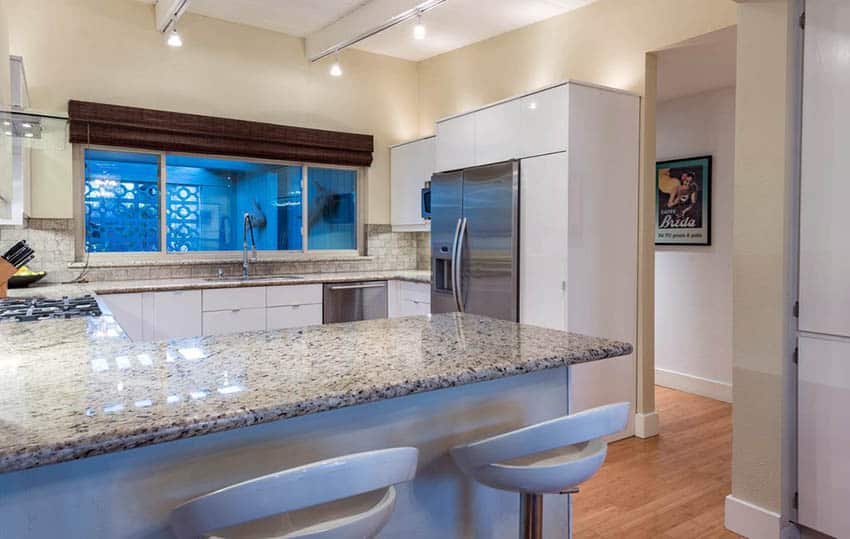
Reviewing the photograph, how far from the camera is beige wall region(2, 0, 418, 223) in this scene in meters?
4.00

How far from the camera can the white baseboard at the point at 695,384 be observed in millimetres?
4594

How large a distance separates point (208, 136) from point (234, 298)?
1373 millimetres

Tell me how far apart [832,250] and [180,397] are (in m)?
2.33

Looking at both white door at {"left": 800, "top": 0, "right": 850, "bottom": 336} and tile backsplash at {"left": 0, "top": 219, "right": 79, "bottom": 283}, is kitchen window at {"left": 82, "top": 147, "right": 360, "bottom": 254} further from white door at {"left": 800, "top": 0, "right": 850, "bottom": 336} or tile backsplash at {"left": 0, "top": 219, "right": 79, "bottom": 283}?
white door at {"left": 800, "top": 0, "right": 850, "bottom": 336}

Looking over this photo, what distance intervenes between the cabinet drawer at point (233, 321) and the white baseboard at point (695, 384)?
3454mm

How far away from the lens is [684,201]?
489cm

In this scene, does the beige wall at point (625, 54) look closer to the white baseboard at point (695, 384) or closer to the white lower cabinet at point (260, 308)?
the white baseboard at point (695, 384)

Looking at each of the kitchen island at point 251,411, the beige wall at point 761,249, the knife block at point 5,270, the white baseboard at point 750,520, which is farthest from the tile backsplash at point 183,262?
the white baseboard at point 750,520

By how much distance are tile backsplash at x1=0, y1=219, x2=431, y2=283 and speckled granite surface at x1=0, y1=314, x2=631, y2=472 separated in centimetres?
244

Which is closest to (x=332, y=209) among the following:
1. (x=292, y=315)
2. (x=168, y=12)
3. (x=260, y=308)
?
(x=292, y=315)

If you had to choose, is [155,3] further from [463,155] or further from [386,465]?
[386,465]

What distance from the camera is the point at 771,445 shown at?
2363 millimetres

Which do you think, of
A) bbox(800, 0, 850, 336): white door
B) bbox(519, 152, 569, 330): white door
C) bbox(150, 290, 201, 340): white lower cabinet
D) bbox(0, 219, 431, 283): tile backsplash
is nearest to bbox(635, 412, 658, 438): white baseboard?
bbox(519, 152, 569, 330): white door

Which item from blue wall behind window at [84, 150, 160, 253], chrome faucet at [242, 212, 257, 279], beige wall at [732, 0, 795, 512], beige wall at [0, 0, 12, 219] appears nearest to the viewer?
beige wall at [732, 0, 795, 512]
